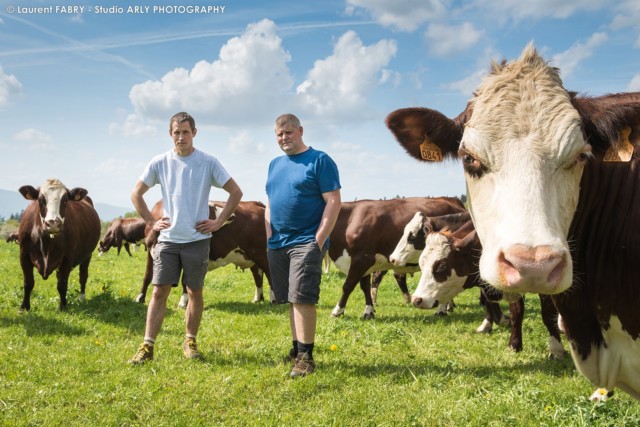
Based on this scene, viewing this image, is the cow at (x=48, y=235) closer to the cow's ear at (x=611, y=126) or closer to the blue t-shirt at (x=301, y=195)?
the blue t-shirt at (x=301, y=195)

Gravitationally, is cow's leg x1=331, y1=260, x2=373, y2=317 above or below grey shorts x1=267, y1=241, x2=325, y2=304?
below

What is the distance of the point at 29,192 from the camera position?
8.93 metres

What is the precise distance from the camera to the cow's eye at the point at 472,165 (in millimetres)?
2652

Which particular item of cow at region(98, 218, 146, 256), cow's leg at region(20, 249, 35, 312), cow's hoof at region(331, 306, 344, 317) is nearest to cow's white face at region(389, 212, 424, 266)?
cow's hoof at region(331, 306, 344, 317)

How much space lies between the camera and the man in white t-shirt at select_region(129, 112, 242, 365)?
553 centimetres

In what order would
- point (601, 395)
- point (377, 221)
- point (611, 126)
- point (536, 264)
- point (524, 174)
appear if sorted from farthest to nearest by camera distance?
1. point (377, 221)
2. point (601, 395)
3. point (611, 126)
4. point (524, 174)
5. point (536, 264)

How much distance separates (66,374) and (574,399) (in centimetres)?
485

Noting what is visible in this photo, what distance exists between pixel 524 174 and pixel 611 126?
2.24 ft

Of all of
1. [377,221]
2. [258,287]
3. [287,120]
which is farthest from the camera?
[258,287]

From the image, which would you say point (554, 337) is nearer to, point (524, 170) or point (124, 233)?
point (524, 170)

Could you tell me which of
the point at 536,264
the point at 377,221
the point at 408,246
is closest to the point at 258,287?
the point at 377,221

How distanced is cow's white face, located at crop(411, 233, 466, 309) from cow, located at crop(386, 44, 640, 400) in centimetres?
389

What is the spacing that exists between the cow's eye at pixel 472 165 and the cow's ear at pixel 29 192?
329 inches

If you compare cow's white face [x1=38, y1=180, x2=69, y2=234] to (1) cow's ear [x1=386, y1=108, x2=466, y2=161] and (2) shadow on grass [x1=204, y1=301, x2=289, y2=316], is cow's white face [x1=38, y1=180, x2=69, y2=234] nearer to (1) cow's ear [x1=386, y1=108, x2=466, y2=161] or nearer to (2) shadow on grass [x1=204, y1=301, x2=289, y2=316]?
(2) shadow on grass [x1=204, y1=301, x2=289, y2=316]
